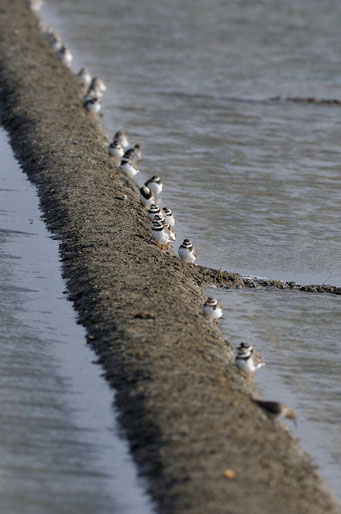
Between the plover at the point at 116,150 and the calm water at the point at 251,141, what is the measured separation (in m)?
0.83

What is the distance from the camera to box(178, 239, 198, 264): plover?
1722 centimetres

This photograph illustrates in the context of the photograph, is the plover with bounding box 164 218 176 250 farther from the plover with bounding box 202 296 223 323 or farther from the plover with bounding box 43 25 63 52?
the plover with bounding box 43 25 63 52

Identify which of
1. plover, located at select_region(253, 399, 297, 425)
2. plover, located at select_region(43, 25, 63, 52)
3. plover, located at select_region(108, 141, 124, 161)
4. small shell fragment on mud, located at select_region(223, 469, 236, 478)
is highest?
plover, located at select_region(43, 25, 63, 52)

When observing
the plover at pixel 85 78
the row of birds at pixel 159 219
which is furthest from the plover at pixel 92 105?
the plover at pixel 85 78

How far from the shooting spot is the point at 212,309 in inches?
589

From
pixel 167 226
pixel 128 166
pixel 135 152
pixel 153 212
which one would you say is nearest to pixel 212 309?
pixel 167 226

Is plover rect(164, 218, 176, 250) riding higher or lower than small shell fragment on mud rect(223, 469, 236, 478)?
higher

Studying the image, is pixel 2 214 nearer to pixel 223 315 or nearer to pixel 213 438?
pixel 223 315

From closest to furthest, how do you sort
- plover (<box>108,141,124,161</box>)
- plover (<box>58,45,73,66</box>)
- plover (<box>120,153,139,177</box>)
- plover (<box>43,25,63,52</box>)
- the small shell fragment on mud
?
the small shell fragment on mud
plover (<box>120,153,139,177</box>)
plover (<box>108,141,124,161</box>)
plover (<box>58,45,73,66</box>)
plover (<box>43,25,63,52</box>)

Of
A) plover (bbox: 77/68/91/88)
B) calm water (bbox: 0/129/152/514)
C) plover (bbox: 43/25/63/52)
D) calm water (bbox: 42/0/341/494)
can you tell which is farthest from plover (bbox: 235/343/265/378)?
plover (bbox: 43/25/63/52)

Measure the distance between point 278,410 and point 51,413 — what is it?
103 inches

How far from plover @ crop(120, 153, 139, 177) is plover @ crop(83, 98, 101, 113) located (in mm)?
6127

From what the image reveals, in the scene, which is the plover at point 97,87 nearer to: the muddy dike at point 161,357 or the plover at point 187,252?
the muddy dike at point 161,357

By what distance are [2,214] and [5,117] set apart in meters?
8.61
